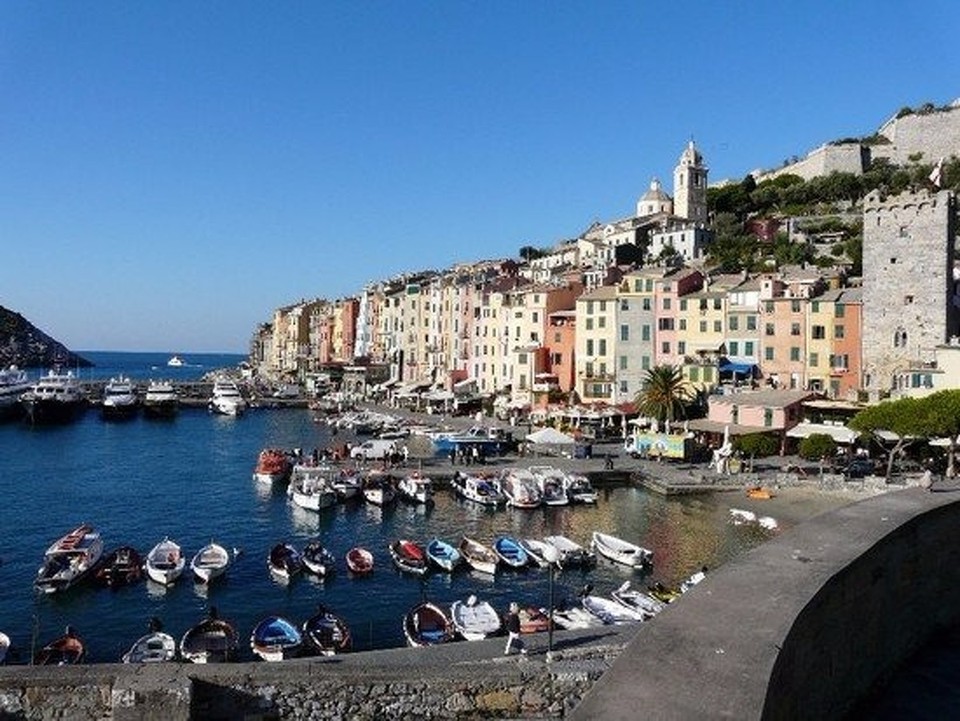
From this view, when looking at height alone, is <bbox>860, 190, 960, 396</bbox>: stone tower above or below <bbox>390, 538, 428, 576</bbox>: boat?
above

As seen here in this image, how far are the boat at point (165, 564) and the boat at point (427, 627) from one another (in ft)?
31.3

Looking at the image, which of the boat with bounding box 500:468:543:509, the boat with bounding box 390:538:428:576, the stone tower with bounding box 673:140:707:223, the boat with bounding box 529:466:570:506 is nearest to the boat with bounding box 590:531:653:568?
the boat with bounding box 390:538:428:576

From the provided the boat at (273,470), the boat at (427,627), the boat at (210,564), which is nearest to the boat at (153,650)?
the boat at (427,627)

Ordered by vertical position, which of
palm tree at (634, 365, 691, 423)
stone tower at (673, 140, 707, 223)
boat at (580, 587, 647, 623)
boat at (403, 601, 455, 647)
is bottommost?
boat at (403, 601, 455, 647)

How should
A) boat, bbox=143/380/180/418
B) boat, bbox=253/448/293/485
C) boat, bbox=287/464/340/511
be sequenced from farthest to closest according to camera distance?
boat, bbox=143/380/180/418, boat, bbox=253/448/293/485, boat, bbox=287/464/340/511

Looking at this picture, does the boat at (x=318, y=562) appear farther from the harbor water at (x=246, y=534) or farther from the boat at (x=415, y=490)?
the boat at (x=415, y=490)

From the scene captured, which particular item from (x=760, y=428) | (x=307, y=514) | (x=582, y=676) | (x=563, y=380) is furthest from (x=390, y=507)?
(x=563, y=380)

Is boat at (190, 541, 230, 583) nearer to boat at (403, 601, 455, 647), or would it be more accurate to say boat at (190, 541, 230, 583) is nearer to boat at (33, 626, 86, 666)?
boat at (33, 626, 86, 666)

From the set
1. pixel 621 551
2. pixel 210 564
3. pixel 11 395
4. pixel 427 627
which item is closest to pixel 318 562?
pixel 210 564

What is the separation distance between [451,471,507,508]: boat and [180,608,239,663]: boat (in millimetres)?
21555

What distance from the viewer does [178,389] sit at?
121000mm

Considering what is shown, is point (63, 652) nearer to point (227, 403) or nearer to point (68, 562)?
point (68, 562)

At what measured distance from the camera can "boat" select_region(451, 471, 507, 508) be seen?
4422cm

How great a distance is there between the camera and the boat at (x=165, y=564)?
98.4ft
